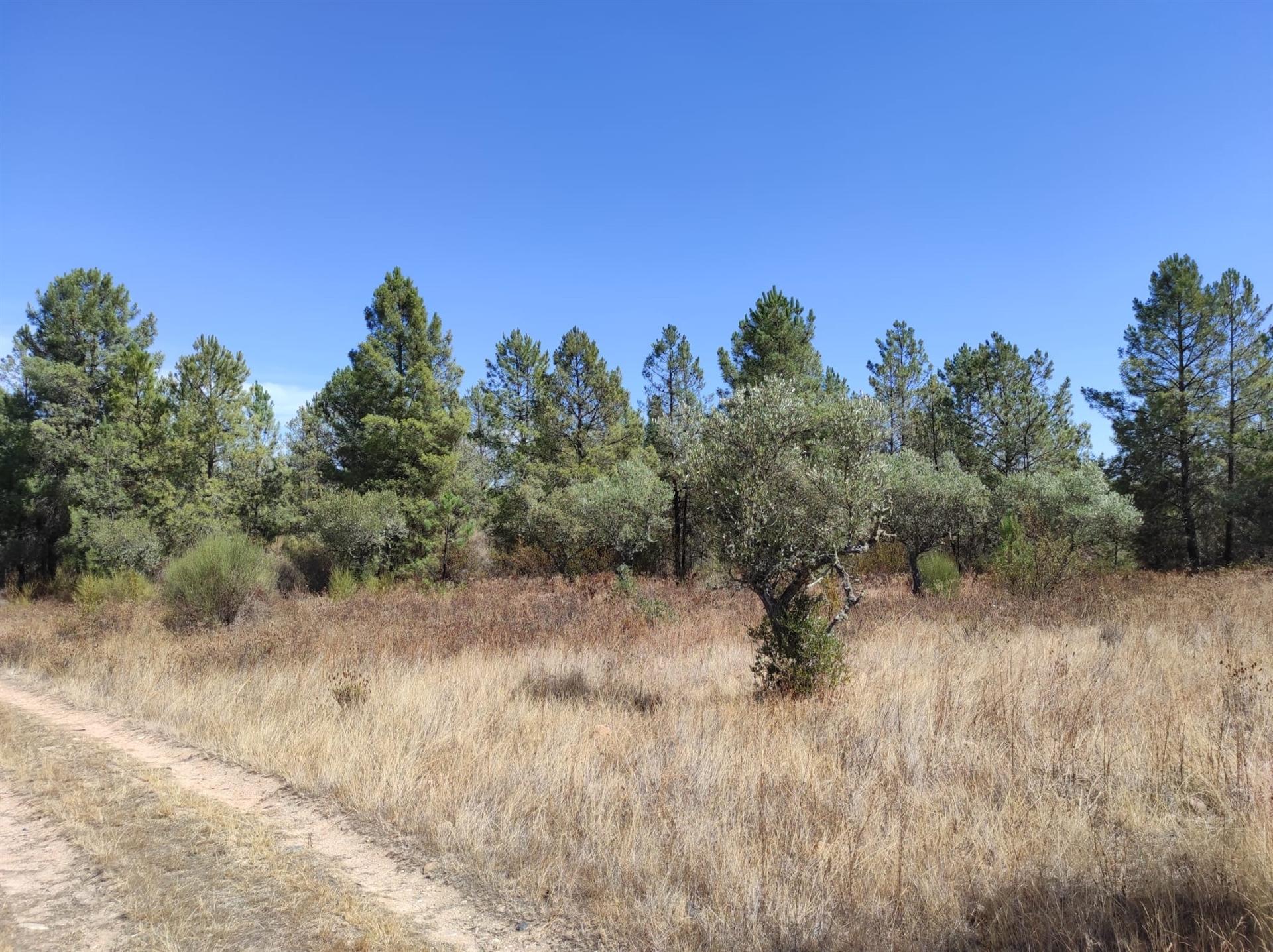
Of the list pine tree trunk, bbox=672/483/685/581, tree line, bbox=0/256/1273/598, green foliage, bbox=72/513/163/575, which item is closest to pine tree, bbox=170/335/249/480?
tree line, bbox=0/256/1273/598

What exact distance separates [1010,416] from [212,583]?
112 feet

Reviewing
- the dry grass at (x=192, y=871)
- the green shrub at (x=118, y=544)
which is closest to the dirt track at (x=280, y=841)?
the dry grass at (x=192, y=871)

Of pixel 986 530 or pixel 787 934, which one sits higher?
pixel 986 530

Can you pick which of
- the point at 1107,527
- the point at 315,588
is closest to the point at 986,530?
the point at 1107,527

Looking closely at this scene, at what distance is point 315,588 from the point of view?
26.0 m

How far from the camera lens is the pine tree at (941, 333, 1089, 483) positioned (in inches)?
1244

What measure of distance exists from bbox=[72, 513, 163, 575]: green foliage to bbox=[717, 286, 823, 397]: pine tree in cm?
2471

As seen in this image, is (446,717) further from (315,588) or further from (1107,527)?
(1107,527)

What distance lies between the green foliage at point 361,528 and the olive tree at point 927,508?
18.5m

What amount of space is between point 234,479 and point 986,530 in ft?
111

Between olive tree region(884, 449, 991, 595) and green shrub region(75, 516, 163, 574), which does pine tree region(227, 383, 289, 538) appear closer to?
green shrub region(75, 516, 163, 574)

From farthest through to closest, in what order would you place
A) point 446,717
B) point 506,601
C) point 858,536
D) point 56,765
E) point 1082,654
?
1. point 506,601
2. point 1082,654
3. point 858,536
4. point 446,717
5. point 56,765

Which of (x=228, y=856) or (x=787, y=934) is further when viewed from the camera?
(x=228, y=856)

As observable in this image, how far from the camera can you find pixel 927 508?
21.2 meters
